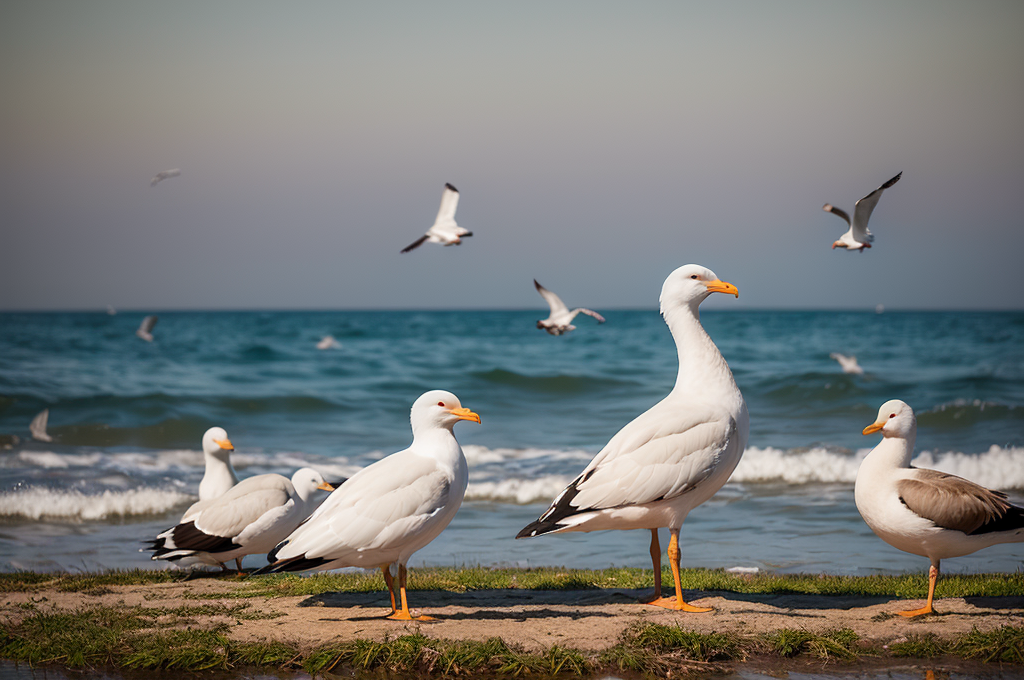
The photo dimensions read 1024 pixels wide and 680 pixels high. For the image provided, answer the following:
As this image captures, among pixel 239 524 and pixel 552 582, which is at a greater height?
pixel 239 524

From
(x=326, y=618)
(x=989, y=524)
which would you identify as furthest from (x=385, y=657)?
(x=989, y=524)

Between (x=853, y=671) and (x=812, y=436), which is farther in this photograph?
(x=812, y=436)

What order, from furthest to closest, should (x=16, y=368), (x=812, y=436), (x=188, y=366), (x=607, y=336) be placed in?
(x=607, y=336), (x=188, y=366), (x=16, y=368), (x=812, y=436)

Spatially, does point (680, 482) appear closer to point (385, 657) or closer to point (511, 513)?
point (385, 657)

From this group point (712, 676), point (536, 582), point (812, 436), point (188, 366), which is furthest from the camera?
point (188, 366)

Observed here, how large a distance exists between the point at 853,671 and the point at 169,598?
4954 mm

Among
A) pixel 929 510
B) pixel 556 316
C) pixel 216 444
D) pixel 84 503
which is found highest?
pixel 556 316

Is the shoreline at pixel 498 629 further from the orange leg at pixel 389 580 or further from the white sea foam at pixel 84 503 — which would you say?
the white sea foam at pixel 84 503

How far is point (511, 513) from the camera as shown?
1235cm

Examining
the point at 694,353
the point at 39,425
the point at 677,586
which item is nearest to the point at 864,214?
the point at 694,353

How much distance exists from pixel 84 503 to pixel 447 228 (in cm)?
669

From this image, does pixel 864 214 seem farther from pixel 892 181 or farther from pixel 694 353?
pixel 694 353

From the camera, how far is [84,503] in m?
12.5

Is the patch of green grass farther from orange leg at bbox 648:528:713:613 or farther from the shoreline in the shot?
orange leg at bbox 648:528:713:613
